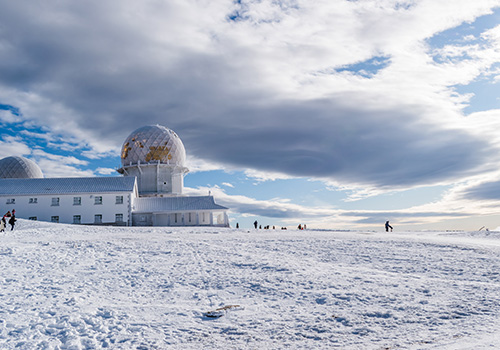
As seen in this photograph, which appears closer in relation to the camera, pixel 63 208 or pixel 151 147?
pixel 63 208

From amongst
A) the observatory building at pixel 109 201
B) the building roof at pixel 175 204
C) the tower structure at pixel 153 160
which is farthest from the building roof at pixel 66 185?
the tower structure at pixel 153 160

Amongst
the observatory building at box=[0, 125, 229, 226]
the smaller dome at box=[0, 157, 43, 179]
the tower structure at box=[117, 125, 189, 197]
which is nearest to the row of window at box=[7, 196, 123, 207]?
the observatory building at box=[0, 125, 229, 226]

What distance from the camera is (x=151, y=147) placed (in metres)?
60.3

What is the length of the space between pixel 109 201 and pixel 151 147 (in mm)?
14107

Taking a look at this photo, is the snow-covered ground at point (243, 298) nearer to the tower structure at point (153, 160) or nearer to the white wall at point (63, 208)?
the white wall at point (63, 208)

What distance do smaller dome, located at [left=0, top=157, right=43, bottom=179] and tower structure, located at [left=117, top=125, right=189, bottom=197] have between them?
43.9ft

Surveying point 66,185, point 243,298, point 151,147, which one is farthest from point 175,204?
point 243,298

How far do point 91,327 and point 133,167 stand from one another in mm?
52777

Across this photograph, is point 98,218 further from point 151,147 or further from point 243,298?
point 243,298

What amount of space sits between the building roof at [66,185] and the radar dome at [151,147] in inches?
383

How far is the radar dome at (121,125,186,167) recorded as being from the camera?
198 feet

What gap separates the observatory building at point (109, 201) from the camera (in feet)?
155

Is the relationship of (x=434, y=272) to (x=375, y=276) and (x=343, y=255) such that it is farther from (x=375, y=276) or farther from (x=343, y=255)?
(x=343, y=255)

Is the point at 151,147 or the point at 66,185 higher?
the point at 151,147
